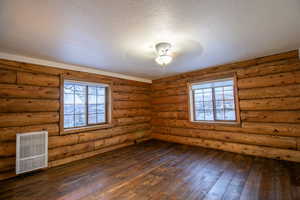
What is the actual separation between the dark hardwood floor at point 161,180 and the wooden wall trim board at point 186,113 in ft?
1.14

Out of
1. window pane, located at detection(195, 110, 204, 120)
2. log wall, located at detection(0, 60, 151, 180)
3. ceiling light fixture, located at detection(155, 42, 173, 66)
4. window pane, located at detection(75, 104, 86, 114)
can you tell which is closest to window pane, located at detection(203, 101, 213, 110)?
window pane, located at detection(195, 110, 204, 120)

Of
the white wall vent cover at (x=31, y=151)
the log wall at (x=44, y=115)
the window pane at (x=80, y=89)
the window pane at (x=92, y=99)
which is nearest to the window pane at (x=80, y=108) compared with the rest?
the window pane at (x=92, y=99)

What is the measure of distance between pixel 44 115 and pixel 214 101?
4.44 metres

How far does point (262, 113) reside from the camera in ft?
10.5

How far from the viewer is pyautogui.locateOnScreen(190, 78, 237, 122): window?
3.86 m

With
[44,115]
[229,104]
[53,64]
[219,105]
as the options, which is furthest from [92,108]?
[229,104]

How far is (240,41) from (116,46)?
225 cm

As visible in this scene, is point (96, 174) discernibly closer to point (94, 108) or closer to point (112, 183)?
point (112, 183)

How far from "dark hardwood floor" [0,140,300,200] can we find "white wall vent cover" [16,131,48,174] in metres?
0.18

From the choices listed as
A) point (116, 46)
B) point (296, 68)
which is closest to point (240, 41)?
point (296, 68)

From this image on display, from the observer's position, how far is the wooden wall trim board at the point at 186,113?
2621 mm

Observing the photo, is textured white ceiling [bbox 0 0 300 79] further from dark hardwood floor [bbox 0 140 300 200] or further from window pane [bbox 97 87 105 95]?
dark hardwood floor [bbox 0 140 300 200]

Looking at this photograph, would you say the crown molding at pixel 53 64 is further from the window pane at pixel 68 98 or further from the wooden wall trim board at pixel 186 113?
the window pane at pixel 68 98

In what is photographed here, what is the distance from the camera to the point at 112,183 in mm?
2246
